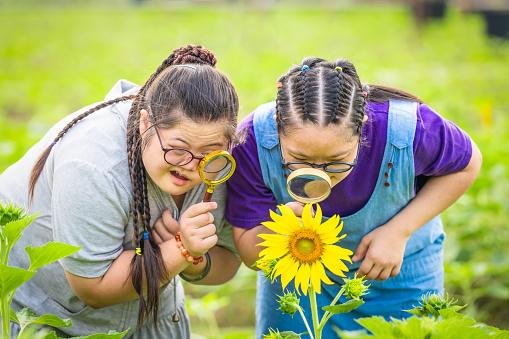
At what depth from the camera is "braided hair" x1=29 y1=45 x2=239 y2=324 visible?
1.86 meters

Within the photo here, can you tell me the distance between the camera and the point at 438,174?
7.02 ft

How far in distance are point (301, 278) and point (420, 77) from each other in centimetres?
522

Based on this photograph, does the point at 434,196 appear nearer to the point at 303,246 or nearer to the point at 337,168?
the point at 337,168

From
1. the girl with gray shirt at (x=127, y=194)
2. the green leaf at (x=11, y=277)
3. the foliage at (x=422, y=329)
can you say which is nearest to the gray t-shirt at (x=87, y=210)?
the girl with gray shirt at (x=127, y=194)

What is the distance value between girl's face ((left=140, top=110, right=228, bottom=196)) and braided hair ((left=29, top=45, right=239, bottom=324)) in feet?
0.05

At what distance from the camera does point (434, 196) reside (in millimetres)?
2129

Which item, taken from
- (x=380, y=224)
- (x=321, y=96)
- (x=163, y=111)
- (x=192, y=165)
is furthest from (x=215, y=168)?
(x=380, y=224)

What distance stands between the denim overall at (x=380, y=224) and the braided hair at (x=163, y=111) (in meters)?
0.19

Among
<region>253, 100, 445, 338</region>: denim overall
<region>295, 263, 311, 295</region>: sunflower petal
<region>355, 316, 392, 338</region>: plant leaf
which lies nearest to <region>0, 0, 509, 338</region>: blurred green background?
<region>253, 100, 445, 338</region>: denim overall

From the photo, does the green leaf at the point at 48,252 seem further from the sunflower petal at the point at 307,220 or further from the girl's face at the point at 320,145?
the girl's face at the point at 320,145

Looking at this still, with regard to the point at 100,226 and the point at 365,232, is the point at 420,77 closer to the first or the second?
the point at 365,232

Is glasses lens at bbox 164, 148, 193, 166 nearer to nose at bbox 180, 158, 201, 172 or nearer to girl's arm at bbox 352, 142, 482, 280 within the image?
nose at bbox 180, 158, 201, 172

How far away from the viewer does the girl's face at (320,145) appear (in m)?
1.84

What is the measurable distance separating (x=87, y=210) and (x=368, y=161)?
65 centimetres
